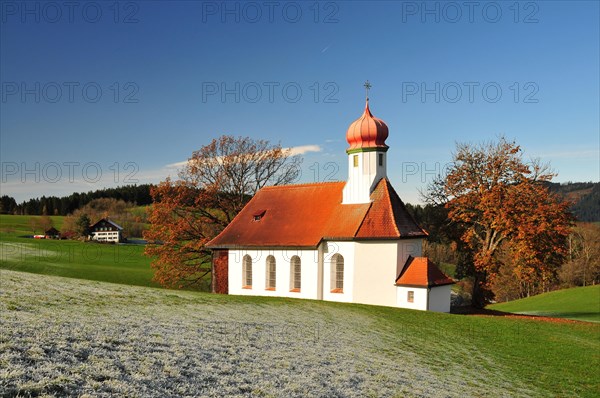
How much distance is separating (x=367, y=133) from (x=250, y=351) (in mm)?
24180

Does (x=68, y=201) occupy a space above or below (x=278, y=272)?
above

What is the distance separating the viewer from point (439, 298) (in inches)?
1246

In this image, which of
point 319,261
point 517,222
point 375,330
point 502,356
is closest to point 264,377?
point 375,330

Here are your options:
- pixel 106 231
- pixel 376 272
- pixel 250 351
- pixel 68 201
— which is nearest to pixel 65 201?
pixel 68 201

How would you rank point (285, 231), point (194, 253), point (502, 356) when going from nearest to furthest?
1. point (502, 356)
2. point (285, 231)
3. point (194, 253)

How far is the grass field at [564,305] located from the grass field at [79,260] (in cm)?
4131

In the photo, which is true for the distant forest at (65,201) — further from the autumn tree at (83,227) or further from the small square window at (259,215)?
the small square window at (259,215)

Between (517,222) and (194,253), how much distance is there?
28.9 meters

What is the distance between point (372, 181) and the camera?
34875 millimetres

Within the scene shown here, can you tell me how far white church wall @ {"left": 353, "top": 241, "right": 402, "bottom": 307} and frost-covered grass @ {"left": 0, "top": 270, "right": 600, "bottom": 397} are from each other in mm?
6308

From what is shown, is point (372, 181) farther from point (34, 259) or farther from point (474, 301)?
point (34, 259)

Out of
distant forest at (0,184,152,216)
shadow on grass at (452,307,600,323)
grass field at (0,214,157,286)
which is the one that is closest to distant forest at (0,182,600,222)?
distant forest at (0,184,152,216)

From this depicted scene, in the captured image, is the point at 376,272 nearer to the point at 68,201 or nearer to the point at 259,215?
the point at 259,215

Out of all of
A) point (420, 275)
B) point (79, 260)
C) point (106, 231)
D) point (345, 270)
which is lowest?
point (79, 260)
